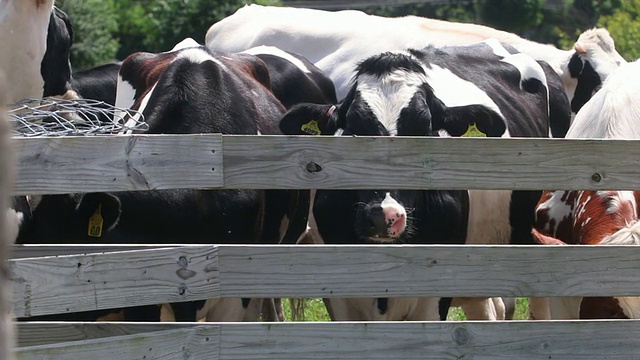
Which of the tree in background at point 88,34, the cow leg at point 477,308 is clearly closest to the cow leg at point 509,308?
the cow leg at point 477,308

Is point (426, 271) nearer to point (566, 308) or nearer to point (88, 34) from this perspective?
point (566, 308)

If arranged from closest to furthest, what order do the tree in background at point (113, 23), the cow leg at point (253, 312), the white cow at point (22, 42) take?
the white cow at point (22, 42)
the cow leg at point (253, 312)
the tree in background at point (113, 23)

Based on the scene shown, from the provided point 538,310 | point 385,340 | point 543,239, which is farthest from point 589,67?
point 385,340

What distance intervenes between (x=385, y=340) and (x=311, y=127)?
6.51 feet

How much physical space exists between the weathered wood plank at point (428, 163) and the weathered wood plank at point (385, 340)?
0.44 meters

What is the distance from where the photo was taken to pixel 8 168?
1003 mm

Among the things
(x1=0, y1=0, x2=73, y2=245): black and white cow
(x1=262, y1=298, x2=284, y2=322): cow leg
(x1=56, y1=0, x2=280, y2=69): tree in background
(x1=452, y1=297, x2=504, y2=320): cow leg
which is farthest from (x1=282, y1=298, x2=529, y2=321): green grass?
(x1=56, y1=0, x2=280, y2=69): tree in background

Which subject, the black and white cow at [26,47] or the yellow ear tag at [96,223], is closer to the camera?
the yellow ear tag at [96,223]

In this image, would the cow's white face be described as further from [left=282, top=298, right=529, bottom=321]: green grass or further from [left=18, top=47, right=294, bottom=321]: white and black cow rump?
[left=282, top=298, right=529, bottom=321]: green grass

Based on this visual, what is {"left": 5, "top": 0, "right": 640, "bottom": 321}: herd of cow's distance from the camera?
4340 mm

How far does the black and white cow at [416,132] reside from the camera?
454cm

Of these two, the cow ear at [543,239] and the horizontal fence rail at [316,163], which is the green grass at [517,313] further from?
the horizontal fence rail at [316,163]

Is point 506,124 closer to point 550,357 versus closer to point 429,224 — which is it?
point 429,224

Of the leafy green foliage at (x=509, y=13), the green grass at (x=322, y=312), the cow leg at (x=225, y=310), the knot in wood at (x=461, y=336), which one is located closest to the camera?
the knot in wood at (x=461, y=336)
